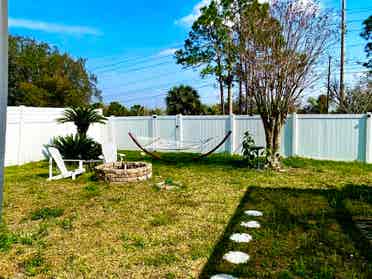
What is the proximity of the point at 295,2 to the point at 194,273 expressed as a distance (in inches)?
268

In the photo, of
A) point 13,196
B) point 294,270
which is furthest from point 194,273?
point 13,196

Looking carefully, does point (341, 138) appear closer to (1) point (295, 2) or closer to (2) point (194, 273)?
(1) point (295, 2)

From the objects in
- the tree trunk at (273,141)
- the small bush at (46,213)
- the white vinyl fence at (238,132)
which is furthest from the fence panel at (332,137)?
the small bush at (46,213)

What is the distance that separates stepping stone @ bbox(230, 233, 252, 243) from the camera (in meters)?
3.41

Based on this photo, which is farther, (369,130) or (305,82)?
(369,130)

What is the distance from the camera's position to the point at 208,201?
513cm

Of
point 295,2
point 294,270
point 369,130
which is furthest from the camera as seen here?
point 369,130

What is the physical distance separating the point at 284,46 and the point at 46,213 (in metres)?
6.13

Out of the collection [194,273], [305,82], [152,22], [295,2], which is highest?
[152,22]

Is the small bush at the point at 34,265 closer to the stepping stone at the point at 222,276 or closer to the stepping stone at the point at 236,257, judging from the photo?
the stepping stone at the point at 222,276

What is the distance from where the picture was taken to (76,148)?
9.38 metres

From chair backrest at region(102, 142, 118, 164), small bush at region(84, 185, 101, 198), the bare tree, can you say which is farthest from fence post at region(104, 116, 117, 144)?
the bare tree

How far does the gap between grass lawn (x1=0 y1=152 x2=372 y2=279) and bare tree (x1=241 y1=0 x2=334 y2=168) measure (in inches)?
87.9

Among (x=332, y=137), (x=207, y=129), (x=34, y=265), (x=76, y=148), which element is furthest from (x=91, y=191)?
(x=332, y=137)
